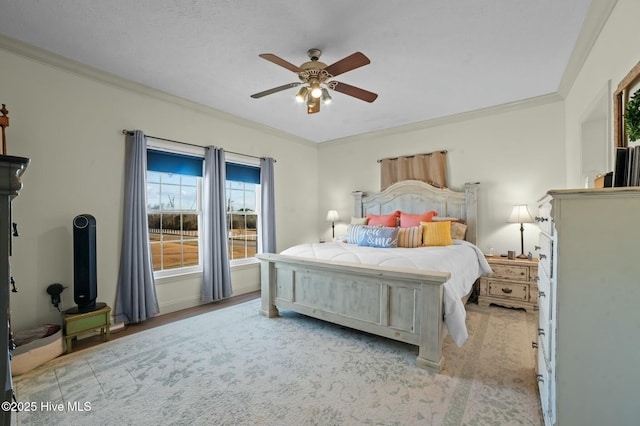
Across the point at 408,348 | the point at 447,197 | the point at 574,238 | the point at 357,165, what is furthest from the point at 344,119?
the point at 574,238

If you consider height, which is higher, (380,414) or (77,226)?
(77,226)

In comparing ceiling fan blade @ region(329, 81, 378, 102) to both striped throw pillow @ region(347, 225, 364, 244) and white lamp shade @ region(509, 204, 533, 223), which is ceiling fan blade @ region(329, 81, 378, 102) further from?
white lamp shade @ region(509, 204, 533, 223)

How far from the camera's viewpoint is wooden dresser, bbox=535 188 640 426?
1.17 meters

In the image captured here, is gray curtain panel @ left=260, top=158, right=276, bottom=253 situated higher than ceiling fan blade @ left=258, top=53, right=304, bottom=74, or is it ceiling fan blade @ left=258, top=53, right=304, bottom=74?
ceiling fan blade @ left=258, top=53, right=304, bottom=74

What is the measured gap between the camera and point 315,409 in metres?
1.78

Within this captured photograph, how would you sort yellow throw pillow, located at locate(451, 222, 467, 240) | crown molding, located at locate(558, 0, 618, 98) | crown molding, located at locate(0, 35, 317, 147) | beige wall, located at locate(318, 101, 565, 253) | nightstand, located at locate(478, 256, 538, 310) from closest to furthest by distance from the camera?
crown molding, located at locate(558, 0, 618, 98) → crown molding, located at locate(0, 35, 317, 147) → nightstand, located at locate(478, 256, 538, 310) → beige wall, located at locate(318, 101, 565, 253) → yellow throw pillow, located at locate(451, 222, 467, 240)

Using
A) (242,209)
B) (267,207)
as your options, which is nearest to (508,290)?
(267,207)

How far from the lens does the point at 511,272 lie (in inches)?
139

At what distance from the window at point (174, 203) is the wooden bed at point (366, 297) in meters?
1.27

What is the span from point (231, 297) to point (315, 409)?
2703 mm

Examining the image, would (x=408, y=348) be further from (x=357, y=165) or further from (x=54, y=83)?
(x=54, y=83)

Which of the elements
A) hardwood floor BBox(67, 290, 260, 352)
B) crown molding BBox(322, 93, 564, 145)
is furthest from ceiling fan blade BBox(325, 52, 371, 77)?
hardwood floor BBox(67, 290, 260, 352)

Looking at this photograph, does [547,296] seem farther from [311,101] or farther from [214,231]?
[214,231]

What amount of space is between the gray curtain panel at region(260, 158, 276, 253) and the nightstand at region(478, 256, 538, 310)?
3.07m
